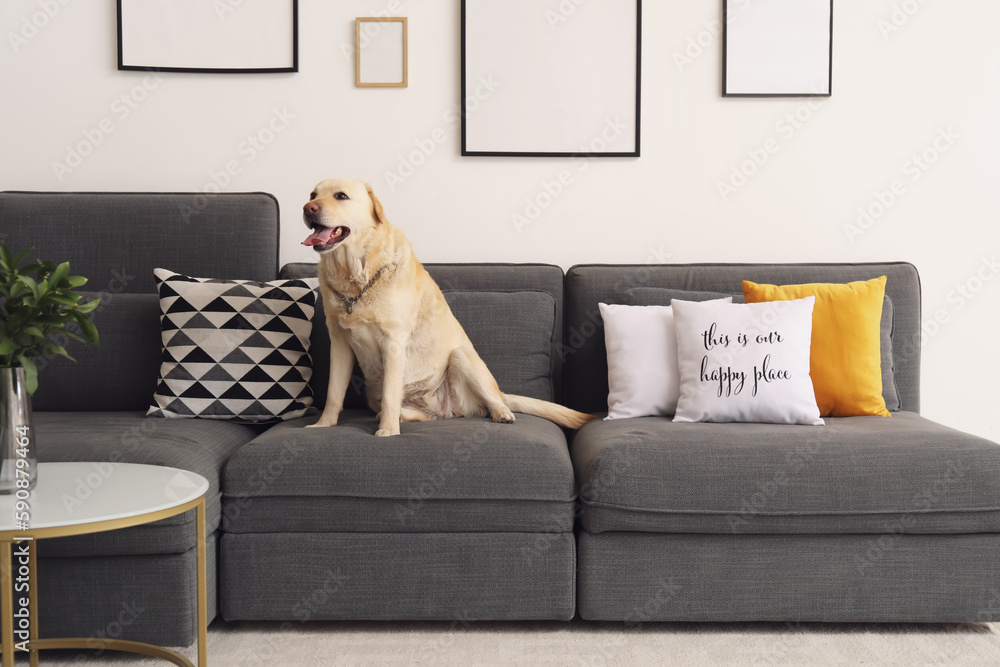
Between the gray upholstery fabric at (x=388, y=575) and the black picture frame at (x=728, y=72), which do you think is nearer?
the gray upholstery fabric at (x=388, y=575)

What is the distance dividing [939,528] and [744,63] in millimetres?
1777

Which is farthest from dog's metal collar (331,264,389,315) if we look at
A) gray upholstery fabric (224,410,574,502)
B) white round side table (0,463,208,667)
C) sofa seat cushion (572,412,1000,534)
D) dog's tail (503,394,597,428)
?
sofa seat cushion (572,412,1000,534)

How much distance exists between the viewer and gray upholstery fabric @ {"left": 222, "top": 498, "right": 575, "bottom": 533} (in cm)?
177

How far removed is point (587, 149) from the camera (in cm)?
278

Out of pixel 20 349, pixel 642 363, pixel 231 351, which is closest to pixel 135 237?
pixel 231 351

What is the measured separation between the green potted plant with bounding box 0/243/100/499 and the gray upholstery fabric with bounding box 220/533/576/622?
518 millimetres

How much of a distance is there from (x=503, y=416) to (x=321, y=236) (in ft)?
2.34

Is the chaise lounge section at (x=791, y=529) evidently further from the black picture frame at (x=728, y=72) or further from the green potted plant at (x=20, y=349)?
the black picture frame at (x=728, y=72)

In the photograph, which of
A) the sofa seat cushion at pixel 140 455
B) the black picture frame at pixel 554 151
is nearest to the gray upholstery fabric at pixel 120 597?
the sofa seat cushion at pixel 140 455

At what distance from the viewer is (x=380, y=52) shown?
277 centimetres

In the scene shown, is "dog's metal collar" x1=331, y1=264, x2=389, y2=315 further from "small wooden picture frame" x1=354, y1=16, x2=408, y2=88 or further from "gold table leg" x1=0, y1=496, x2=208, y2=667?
"small wooden picture frame" x1=354, y1=16, x2=408, y2=88

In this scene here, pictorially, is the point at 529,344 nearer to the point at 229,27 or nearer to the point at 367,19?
the point at 367,19

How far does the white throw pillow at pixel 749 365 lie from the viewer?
2.10m

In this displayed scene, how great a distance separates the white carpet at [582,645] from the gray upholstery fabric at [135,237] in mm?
1218
